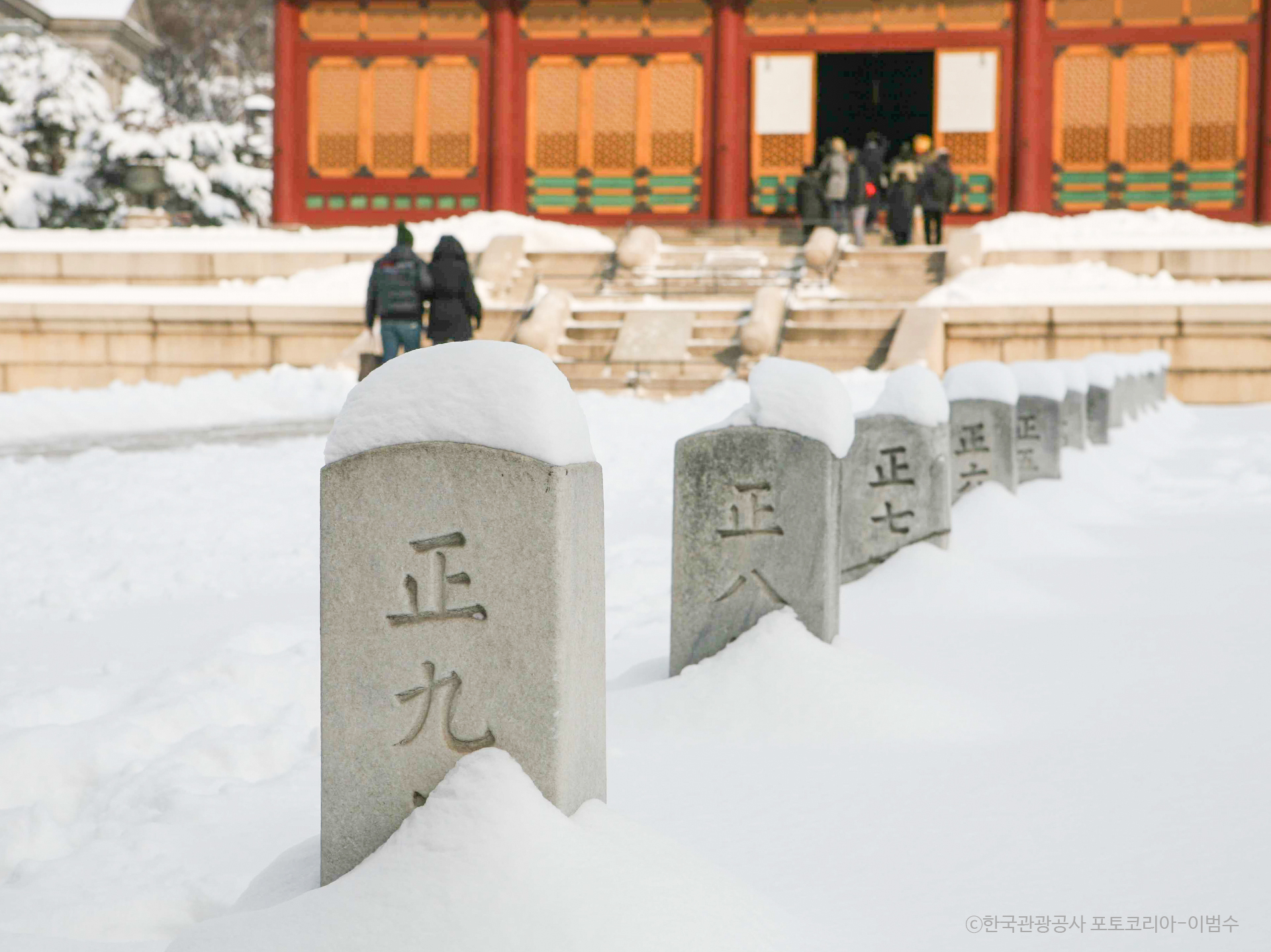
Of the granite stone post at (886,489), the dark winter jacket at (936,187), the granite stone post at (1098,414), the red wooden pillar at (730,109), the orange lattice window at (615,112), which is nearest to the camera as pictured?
the granite stone post at (886,489)

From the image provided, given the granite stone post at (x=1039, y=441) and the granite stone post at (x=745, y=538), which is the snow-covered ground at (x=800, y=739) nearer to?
the granite stone post at (x=745, y=538)

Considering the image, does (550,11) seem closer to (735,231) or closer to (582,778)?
(735,231)

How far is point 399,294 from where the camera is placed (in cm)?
1291

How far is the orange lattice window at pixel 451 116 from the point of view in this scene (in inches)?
899

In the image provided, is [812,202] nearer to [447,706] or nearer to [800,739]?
[800,739]

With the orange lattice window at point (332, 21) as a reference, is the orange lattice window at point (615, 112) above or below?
below

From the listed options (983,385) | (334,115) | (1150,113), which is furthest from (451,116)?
(983,385)

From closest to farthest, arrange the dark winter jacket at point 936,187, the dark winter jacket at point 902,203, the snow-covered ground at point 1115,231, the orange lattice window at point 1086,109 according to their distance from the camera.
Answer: the snow-covered ground at point 1115,231
the dark winter jacket at point 936,187
the dark winter jacket at point 902,203
the orange lattice window at point 1086,109

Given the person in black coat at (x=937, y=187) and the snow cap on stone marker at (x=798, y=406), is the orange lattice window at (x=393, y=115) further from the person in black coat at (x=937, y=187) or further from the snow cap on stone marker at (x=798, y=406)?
the snow cap on stone marker at (x=798, y=406)

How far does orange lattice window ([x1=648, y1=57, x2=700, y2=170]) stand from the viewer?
22.7 meters

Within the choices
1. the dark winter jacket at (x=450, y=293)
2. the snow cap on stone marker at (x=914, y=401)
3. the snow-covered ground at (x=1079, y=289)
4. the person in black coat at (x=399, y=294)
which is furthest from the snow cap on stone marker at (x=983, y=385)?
the snow-covered ground at (x=1079, y=289)

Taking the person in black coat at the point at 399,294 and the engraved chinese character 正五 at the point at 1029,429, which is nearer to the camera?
the engraved chinese character 正五 at the point at 1029,429

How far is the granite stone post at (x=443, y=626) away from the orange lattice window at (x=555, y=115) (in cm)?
2056

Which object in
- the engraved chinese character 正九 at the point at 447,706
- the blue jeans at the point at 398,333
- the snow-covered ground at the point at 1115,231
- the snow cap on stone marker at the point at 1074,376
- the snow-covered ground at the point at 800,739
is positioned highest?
the snow-covered ground at the point at 1115,231
